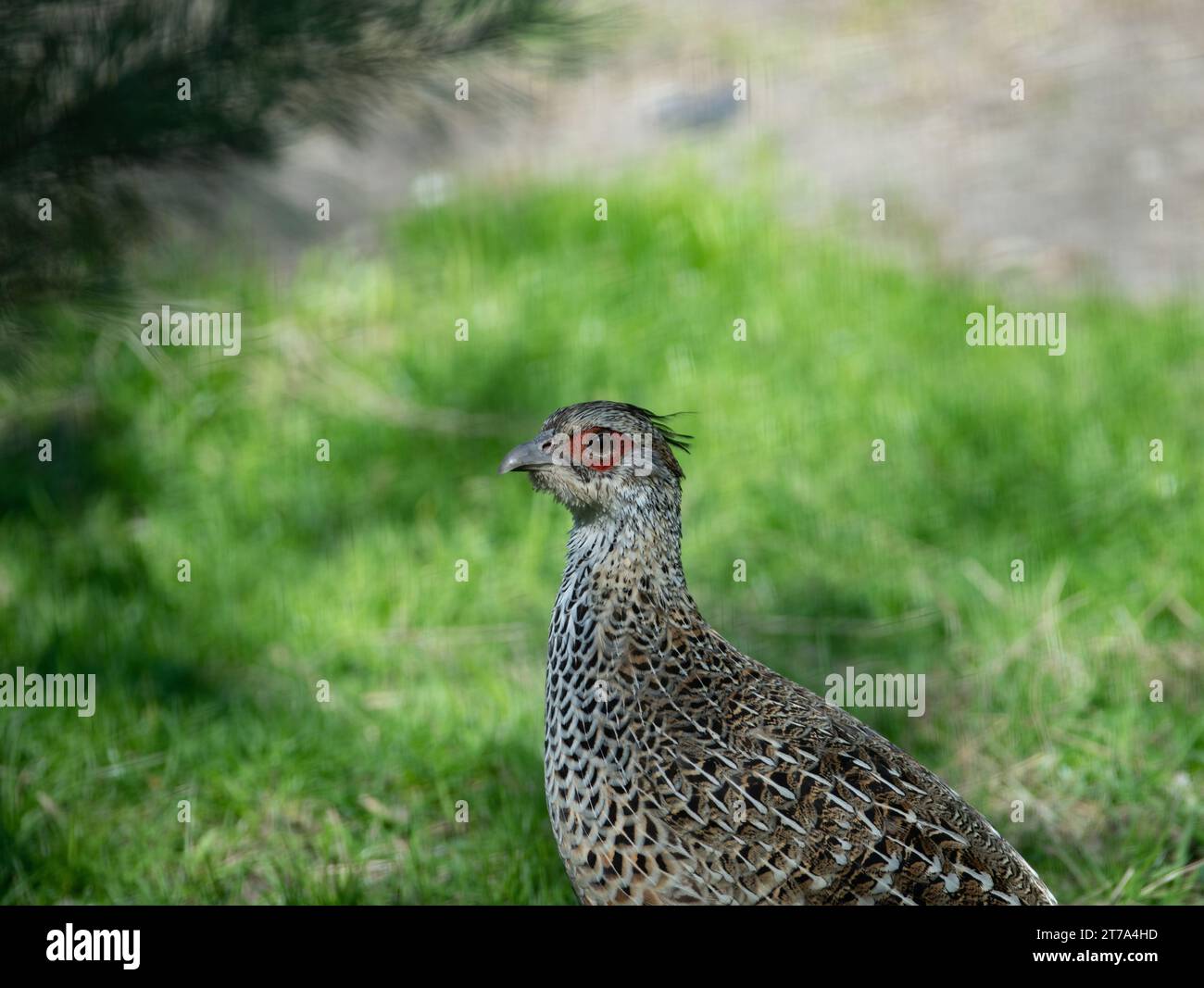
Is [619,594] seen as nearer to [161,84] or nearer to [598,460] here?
[598,460]

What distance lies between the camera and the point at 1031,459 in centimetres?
600

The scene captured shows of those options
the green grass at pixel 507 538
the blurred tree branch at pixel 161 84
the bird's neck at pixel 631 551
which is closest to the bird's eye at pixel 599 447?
the bird's neck at pixel 631 551

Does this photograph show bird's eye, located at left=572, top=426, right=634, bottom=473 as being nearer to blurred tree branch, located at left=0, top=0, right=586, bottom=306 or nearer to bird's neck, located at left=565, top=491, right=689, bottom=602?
bird's neck, located at left=565, top=491, right=689, bottom=602

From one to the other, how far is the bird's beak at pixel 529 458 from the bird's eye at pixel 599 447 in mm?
72

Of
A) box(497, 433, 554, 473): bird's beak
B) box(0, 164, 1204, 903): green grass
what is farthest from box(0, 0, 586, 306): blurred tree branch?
box(497, 433, 554, 473): bird's beak

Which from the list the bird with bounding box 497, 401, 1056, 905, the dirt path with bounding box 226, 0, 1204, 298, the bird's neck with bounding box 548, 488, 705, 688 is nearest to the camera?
the bird with bounding box 497, 401, 1056, 905

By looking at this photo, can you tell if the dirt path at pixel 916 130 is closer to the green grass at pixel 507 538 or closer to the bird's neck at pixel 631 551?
the green grass at pixel 507 538

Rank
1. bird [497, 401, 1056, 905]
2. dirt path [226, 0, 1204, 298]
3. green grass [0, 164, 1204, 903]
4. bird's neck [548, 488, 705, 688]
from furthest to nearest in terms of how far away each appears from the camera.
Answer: dirt path [226, 0, 1204, 298], green grass [0, 164, 1204, 903], bird's neck [548, 488, 705, 688], bird [497, 401, 1056, 905]

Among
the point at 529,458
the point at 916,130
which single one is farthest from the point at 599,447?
the point at 916,130

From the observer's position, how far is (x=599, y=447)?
3463 millimetres

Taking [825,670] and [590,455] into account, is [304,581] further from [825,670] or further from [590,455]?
[590,455]

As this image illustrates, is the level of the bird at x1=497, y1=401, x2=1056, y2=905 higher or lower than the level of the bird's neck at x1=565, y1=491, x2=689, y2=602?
lower

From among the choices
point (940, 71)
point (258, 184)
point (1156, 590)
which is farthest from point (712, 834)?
point (940, 71)

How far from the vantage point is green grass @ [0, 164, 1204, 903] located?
433 cm
